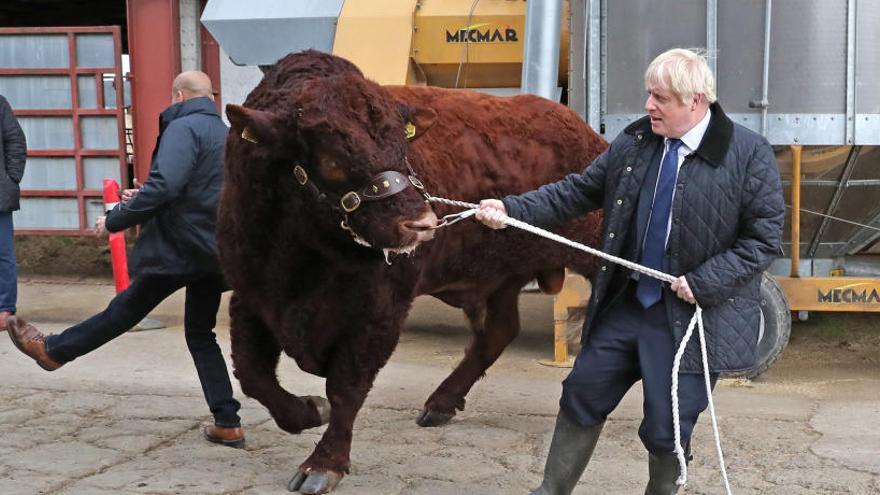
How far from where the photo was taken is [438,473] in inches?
190

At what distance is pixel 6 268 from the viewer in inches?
311

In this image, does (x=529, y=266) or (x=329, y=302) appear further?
(x=529, y=266)

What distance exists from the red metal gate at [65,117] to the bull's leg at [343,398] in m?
6.15

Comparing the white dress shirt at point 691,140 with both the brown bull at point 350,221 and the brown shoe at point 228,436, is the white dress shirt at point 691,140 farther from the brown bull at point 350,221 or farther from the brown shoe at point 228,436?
the brown shoe at point 228,436

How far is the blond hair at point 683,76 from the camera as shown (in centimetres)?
356

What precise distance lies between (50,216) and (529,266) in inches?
241

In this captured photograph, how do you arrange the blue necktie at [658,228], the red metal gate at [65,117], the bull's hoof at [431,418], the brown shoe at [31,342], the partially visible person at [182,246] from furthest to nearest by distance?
the red metal gate at [65,117] → the bull's hoof at [431,418] → the brown shoe at [31,342] → the partially visible person at [182,246] → the blue necktie at [658,228]

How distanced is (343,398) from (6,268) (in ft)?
14.1

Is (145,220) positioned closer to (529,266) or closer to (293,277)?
(293,277)

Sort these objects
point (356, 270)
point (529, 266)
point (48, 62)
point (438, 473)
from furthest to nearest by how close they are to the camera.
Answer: point (48, 62)
point (529, 266)
point (438, 473)
point (356, 270)

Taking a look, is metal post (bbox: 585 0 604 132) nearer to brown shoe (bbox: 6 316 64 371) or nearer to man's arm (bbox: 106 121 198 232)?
man's arm (bbox: 106 121 198 232)

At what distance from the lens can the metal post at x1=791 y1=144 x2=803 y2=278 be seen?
6516mm

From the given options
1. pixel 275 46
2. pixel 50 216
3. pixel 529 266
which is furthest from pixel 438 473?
pixel 50 216

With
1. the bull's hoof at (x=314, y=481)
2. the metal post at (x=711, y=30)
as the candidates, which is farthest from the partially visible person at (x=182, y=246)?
the metal post at (x=711, y=30)
